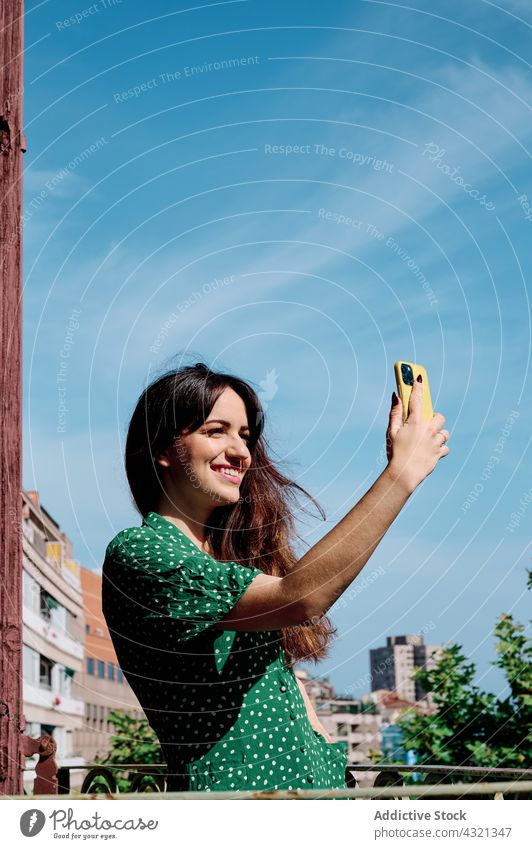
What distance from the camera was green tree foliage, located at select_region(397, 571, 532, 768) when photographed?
455 inches

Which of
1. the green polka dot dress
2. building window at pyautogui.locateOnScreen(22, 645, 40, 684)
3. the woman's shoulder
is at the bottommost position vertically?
the green polka dot dress

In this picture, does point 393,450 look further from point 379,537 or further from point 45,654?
point 45,654

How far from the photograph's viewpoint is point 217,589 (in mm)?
2434

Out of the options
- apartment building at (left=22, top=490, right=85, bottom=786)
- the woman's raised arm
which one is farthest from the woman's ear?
apartment building at (left=22, top=490, right=85, bottom=786)

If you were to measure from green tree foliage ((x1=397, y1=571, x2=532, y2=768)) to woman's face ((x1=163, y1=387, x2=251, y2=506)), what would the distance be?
320 inches

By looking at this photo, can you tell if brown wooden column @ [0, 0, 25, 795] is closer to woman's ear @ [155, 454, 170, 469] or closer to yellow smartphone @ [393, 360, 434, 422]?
woman's ear @ [155, 454, 170, 469]

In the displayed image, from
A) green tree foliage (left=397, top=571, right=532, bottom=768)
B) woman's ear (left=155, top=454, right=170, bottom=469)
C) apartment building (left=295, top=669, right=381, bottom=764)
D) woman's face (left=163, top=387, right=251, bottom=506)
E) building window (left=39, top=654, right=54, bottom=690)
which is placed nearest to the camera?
woman's face (left=163, top=387, right=251, bottom=506)

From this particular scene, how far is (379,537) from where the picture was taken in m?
2.13

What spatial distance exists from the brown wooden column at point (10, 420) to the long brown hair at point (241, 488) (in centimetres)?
91

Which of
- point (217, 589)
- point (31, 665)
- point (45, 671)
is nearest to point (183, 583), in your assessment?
point (217, 589)
